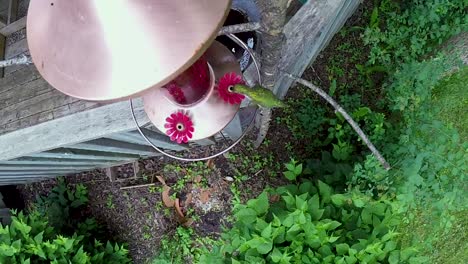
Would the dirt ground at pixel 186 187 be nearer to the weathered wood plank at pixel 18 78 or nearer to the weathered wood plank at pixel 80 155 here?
the weathered wood plank at pixel 80 155

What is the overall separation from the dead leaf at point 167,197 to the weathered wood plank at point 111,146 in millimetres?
445

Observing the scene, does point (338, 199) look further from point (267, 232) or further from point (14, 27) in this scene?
point (14, 27)

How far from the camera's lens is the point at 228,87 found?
4.74ft

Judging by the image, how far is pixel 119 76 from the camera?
88cm

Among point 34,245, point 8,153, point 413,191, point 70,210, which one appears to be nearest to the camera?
point 413,191

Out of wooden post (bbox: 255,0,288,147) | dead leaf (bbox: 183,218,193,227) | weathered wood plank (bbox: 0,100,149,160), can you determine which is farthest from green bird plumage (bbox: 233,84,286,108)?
dead leaf (bbox: 183,218,193,227)

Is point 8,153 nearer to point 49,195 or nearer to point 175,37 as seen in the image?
point 49,195

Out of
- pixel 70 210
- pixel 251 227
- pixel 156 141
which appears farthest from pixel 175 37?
pixel 70 210

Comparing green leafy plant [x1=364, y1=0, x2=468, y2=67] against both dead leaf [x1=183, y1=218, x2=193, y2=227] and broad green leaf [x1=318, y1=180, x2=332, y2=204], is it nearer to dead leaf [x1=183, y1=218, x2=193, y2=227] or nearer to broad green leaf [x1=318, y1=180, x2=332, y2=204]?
broad green leaf [x1=318, y1=180, x2=332, y2=204]

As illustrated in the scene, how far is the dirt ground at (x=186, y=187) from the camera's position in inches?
129

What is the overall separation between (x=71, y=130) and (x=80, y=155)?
1.68 feet

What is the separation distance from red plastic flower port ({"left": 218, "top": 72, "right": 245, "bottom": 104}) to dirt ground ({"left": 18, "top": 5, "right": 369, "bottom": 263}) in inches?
70.2

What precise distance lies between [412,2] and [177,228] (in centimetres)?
216

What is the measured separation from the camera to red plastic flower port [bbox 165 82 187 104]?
1.33 meters
